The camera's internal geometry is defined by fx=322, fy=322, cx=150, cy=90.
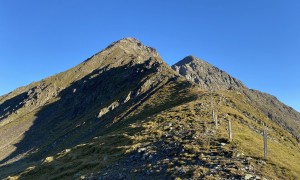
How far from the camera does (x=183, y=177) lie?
2858 centimetres

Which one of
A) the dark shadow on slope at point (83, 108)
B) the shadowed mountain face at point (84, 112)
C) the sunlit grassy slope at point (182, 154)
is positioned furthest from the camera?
the dark shadow on slope at point (83, 108)

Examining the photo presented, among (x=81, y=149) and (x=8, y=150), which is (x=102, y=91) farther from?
(x=81, y=149)

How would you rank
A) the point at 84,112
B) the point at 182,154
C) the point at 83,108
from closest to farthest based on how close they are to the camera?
1. the point at 182,154
2. the point at 84,112
3. the point at 83,108

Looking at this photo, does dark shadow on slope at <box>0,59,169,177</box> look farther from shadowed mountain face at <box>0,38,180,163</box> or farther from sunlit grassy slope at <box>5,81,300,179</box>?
sunlit grassy slope at <box>5,81,300,179</box>

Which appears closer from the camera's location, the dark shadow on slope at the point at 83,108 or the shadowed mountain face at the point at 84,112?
the shadowed mountain face at the point at 84,112

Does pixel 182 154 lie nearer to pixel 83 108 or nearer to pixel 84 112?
pixel 84 112

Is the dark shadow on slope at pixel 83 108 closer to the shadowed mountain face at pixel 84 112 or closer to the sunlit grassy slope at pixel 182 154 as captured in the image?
the shadowed mountain face at pixel 84 112

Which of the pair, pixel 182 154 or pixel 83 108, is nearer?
pixel 182 154

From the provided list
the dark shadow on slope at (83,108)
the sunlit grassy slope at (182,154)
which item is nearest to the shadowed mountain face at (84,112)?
the dark shadow on slope at (83,108)

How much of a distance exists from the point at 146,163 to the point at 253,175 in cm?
1234

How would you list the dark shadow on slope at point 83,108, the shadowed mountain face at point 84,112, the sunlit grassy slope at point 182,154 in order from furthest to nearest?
the dark shadow on slope at point 83,108 < the shadowed mountain face at point 84,112 < the sunlit grassy slope at point 182,154

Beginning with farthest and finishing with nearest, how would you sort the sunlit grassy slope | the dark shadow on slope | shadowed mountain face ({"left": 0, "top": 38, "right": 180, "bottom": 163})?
the dark shadow on slope → shadowed mountain face ({"left": 0, "top": 38, "right": 180, "bottom": 163}) → the sunlit grassy slope

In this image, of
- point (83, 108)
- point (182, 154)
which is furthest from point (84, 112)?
point (182, 154)

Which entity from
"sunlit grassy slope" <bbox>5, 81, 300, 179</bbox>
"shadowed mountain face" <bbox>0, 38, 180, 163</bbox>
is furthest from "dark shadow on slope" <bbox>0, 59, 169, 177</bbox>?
"sunlit grassy slope" <bbox>5, 81, 300, 179</bbox>
